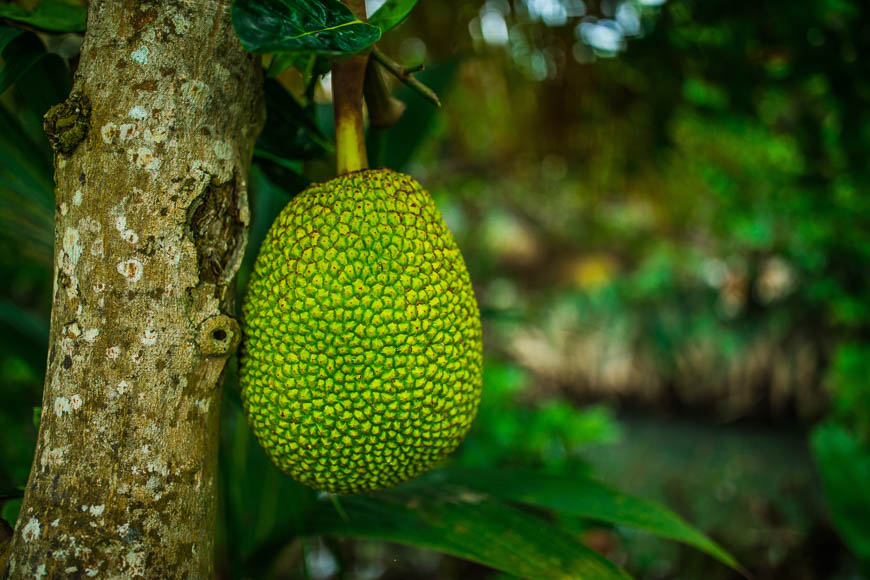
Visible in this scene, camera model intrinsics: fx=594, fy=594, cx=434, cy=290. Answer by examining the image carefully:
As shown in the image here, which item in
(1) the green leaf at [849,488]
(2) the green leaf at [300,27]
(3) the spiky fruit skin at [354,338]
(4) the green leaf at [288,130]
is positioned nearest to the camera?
(2) the green leaf at [300,27]

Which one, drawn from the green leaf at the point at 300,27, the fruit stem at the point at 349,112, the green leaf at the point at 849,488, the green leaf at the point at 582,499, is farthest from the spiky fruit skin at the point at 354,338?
the green leaf at the point at 849,488

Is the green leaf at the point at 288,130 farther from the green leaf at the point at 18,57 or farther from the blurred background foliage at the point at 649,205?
the green leaf at the point at 18,57

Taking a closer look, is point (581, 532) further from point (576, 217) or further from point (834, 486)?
point (576, 217)

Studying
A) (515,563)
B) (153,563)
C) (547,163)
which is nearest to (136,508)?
(153,563)

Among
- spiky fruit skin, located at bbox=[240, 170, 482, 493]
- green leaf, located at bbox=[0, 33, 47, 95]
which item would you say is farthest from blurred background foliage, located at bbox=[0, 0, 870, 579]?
spiky fruit skin, located at bbox=[240, 170, 482, 493]

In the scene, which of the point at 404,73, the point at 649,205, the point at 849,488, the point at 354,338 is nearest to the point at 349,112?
the point at 404,73

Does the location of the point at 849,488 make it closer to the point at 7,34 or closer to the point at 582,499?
the point at 582,499
